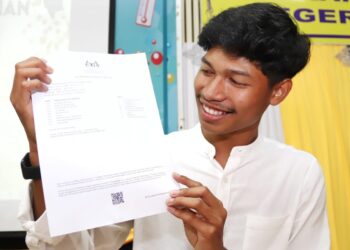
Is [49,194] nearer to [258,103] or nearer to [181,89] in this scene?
[258,103]

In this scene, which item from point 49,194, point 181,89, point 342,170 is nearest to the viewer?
point 49,194

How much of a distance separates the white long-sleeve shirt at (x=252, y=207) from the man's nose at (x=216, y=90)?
0.22 metres

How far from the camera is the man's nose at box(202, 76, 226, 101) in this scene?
3.00 feet

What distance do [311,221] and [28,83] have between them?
90cm

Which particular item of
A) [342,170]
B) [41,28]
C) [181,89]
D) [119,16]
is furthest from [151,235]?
[342,170]

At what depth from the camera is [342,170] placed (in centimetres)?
230

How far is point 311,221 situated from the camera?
1029 millimetres

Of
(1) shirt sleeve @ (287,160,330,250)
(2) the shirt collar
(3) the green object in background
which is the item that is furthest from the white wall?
(1) shirt sleeve @ (287,160,330,250)

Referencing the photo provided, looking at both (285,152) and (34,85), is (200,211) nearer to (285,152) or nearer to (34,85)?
(34,85)

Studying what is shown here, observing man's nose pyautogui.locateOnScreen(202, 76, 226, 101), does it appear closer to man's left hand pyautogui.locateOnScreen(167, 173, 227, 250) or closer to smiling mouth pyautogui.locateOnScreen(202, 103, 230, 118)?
smiling mouth pyautogui.locateOnScreen(202, 103, 230, 118)

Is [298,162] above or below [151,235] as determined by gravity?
above

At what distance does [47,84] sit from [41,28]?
1.32m

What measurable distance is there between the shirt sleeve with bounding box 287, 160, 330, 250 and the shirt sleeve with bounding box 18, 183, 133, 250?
0.52 m

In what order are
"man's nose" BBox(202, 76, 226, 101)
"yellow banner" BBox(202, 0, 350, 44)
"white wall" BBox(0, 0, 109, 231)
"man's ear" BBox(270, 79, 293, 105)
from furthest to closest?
"yellow banner" BBox(202, 0, 350, 44) < "white wall" BBox(0, 0, 109, 231) < "man's ear" BBox(270, 79, 293, 105) < "man's nose" BBox(202, 76, 226, 101)
